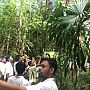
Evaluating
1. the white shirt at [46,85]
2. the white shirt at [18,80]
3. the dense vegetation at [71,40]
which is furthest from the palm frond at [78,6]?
the white shirt at [46,85]

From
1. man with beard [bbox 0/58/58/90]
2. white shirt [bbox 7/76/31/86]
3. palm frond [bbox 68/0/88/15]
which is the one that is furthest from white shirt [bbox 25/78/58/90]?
palm frond [bbox 68/0/88/15]

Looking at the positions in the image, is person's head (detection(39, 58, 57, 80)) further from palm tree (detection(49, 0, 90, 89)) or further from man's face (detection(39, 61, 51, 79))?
palm tree (detection(49, 0, 90, 89))

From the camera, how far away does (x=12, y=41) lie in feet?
75.7

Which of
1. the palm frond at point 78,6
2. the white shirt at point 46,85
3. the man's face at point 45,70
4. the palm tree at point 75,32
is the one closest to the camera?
the white shirt at point 46,85

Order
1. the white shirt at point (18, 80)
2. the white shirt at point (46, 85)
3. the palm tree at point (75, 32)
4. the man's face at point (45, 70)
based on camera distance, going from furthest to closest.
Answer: the palm tree at point (75, 32)
the white shirt at point (18, 80)
the man's face at point (45, 70)
the white shirt at point (46, 85)

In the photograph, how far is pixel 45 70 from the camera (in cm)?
349

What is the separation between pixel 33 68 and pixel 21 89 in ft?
31.1

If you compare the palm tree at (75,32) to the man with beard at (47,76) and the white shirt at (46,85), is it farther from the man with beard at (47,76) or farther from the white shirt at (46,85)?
the white shirt at (46,85)

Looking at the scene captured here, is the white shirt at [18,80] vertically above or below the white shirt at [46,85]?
below

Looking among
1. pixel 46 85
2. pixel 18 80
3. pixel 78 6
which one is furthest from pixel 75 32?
pixel 46 85

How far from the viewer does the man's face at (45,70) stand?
11.2 ft

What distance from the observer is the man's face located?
3424 millimetres

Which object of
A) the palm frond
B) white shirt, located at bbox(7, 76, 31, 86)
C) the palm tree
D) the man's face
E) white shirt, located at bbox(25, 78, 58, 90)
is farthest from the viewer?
the palm frond

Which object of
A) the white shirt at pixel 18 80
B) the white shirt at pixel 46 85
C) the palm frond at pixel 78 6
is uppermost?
the palm frond at pixel 78 6
